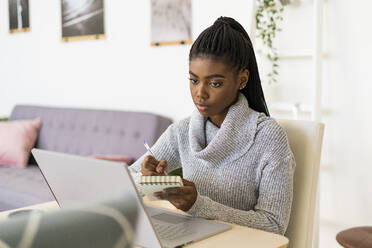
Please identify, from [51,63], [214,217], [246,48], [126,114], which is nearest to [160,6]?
Result: [126,114]

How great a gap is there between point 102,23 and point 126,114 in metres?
0.75

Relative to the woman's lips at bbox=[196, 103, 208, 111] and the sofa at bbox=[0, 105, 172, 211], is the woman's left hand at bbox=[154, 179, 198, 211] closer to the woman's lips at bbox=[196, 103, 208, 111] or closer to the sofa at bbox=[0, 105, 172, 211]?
the woman's lips at bbox=[196, 103, 208, 111]

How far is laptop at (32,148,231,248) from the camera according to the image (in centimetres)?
75

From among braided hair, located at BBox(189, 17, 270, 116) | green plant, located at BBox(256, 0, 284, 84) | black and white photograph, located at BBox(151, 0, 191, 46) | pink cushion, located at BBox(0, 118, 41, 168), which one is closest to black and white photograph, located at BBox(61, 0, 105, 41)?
black and white photograph, located at BBox(151, 0, 191, 46)

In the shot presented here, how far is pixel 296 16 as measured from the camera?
2434mm

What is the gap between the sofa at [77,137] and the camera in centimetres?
283

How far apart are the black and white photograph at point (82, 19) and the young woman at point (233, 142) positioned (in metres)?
2.24

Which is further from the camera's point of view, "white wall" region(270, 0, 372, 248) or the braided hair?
"white wall" region(270, 0, 372, 248)

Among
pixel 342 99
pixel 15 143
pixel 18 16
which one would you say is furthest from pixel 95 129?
pixel 342 99

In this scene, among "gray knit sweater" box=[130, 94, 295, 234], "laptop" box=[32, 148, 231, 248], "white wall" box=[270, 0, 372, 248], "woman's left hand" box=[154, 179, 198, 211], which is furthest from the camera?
"white wall" box=[270, 0, 372, 248]

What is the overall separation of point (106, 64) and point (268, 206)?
8.05ft

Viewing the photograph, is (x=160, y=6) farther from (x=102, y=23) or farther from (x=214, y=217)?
(x=214, y=217)

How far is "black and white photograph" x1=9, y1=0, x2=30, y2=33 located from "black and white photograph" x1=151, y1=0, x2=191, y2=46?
1.53 meters

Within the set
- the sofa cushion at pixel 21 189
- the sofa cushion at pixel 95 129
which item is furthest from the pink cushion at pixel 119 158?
the sofa cushion at pixel 21 189
